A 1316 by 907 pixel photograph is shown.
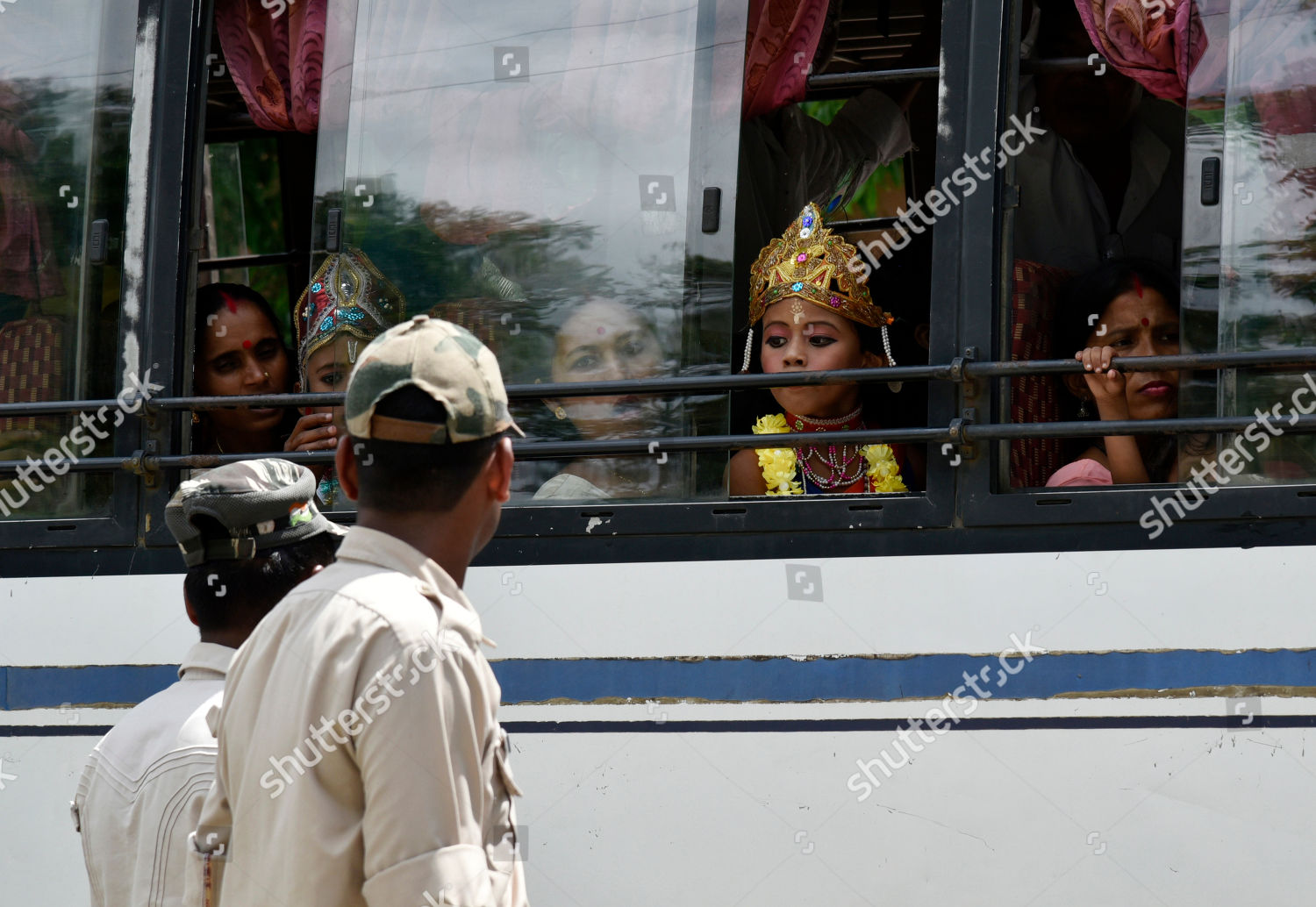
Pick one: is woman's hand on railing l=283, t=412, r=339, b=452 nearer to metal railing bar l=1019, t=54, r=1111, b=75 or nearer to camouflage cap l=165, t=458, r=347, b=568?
camouflage cap l=165, t=458, r=347, b=568

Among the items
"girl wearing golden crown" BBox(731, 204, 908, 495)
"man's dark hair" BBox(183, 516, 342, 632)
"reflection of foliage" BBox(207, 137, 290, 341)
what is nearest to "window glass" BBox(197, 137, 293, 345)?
"reflection of foliage" BBox(207, 137, 290, 341)

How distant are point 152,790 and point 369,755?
732mm

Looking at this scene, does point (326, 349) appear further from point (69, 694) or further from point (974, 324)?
point (974, 324)

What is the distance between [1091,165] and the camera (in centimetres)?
374

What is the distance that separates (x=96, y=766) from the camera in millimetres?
2082

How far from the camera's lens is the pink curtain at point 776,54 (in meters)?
3.24

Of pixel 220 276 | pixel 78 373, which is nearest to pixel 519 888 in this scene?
pixel 78 373

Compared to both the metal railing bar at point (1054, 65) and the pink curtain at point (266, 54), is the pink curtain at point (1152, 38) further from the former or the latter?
the pink curtain at point (266, 54)

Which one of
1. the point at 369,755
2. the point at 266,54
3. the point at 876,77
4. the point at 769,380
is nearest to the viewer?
the point at 369,755

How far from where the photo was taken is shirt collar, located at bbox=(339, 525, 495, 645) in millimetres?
1519

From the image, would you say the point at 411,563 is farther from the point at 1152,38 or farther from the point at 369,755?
the point at 1152,38

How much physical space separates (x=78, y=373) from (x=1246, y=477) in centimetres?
245

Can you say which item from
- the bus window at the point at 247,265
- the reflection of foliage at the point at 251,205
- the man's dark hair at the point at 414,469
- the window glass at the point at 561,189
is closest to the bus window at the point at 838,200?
the window glass at the point at 561,189

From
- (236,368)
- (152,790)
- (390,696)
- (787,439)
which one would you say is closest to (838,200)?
(787,439)
